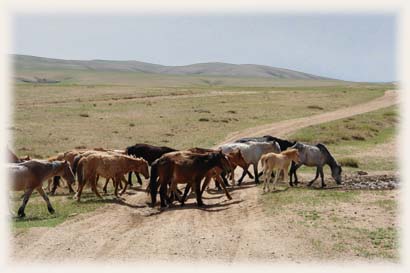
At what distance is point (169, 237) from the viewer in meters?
12.1

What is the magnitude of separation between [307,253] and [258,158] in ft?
34.1

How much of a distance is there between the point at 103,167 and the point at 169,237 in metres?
6.19

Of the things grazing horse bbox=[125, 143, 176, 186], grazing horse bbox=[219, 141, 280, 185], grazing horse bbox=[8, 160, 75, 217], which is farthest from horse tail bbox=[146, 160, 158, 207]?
grazing horse bbox=[219, 141, 280, 185]

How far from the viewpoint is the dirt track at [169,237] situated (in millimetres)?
10836

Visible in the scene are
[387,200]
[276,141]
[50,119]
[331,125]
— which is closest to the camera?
[387,200]

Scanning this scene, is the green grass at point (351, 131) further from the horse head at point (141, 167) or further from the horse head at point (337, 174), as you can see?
the horse head at point (141, 167)

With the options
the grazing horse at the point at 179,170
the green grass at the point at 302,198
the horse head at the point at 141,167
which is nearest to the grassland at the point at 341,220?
the green grass at the point at 302,198

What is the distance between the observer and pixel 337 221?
43.2 feet

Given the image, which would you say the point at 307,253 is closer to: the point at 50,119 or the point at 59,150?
the point at 59,150

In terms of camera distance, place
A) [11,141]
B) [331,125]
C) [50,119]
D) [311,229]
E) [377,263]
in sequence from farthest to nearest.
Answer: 1. [50,119]
2. [331,125]
3. [11,141]
4. [311,229]
5. [377,263]

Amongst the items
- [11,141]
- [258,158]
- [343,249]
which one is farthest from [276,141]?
[11,141]

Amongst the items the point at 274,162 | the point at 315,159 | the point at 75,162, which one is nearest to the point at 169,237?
the point at 274,162

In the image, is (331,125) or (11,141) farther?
(331,125)

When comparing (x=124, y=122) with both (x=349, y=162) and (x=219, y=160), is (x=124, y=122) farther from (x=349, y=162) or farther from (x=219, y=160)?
(x=219, y=160)
